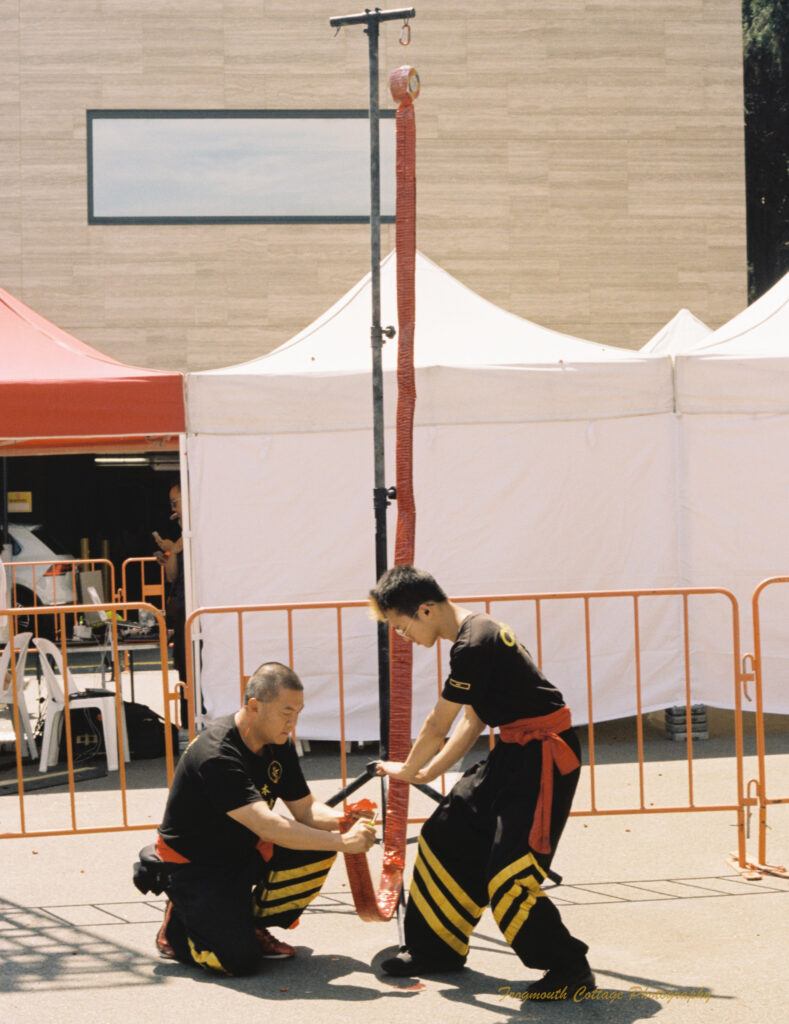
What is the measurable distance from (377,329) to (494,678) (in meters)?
1.78

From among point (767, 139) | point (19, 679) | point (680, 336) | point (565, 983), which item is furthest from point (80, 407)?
point (767, 139)

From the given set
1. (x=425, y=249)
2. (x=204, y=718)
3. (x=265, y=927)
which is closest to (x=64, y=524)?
(x=425, y=249)

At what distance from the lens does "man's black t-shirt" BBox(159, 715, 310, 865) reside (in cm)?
429

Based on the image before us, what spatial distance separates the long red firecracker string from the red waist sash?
2.05 feet

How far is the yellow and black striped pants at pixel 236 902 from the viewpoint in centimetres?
435

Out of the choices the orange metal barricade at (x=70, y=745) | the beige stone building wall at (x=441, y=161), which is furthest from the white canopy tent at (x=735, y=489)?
the beige stone building wall at (x=441, y=161)

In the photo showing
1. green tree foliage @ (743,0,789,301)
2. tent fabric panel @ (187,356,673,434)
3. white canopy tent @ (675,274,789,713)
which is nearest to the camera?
tent fabric panel @ (187,356,673,434)

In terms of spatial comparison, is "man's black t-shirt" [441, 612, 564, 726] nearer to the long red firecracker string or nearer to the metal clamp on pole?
the long red firecracker string

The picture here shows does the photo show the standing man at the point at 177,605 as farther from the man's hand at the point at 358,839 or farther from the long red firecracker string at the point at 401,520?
the man's hand at the point at 358,839

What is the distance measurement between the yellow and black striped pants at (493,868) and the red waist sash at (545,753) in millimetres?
23

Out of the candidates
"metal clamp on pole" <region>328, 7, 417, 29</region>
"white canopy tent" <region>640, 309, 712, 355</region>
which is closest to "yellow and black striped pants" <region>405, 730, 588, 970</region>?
"metal clamp on pole" <region>328, 7, 417, 29</region>

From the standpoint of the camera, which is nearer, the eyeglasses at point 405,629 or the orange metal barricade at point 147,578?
the eyeglasses at point 405,629

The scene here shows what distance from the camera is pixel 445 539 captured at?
27.0ft

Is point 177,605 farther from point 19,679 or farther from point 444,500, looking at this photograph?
point 444,500
